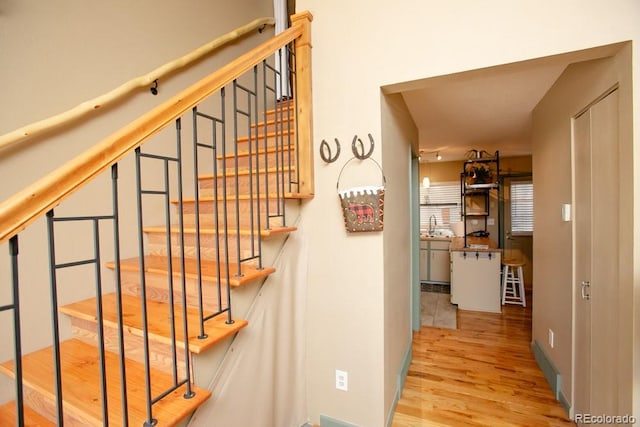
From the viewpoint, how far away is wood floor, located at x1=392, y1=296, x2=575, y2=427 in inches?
81.6

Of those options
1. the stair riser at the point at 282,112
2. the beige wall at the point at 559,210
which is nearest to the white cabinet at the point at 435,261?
the beige wall at the point at 559,210

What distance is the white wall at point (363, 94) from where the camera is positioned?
1.48 m

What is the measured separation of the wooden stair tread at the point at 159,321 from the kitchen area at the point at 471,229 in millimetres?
3727

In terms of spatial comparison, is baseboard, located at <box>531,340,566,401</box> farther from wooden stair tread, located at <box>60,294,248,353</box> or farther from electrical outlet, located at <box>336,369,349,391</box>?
wooden stair tread, located at <box>60,294,248,353</box>

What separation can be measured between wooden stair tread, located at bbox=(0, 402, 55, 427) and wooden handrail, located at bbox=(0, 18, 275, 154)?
3.71ft

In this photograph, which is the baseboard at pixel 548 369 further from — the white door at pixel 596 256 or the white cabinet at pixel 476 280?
the white cabinet at pixel 476 280

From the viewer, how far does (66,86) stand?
1.59 m

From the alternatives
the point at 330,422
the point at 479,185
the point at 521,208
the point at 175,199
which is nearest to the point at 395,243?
the point at 330,422

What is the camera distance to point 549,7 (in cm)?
138

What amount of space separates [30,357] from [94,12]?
188 cm

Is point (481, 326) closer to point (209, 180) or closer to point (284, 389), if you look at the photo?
point (284, 389)

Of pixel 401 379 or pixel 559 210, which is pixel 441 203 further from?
pixel 401 379

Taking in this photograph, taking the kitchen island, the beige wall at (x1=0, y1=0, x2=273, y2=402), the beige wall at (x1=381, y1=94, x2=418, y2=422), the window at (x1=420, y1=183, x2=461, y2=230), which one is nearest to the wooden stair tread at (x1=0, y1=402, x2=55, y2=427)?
the beige wall at (x1=0, y1=0, x2=273, y2=402)

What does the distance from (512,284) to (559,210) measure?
287cm
